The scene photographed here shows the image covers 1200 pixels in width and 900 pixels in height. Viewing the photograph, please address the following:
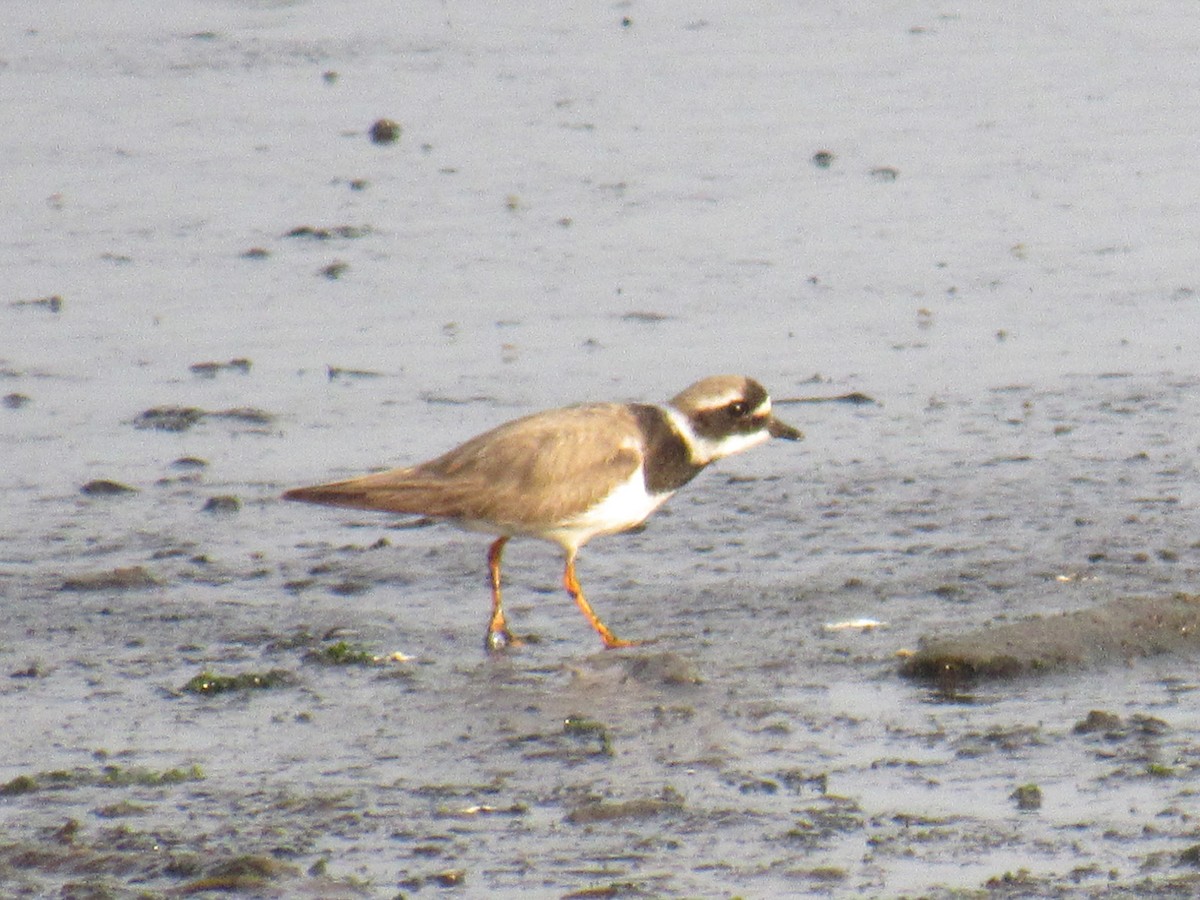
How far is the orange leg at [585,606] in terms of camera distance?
261 inches

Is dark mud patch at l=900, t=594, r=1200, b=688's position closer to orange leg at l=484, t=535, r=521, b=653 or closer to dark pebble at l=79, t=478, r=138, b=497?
orange leg at l=484, t=535, r=521, b=653

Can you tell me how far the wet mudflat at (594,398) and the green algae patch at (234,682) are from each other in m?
0.01

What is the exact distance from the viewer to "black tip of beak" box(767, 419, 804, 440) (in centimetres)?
752

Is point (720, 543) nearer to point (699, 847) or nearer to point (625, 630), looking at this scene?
point (625, 630)

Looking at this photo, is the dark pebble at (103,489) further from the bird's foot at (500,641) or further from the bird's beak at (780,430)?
the bird's beak at (780,430)

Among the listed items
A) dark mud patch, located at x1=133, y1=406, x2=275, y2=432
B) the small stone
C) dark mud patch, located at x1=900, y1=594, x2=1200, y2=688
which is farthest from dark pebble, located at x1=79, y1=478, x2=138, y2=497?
the small stone

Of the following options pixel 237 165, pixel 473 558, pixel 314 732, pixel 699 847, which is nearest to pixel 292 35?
pixel 237 165

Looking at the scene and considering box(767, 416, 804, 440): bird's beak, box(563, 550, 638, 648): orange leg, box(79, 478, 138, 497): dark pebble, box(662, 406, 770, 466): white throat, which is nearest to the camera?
box(563, 550, 638, 648): orange leg

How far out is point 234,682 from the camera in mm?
6258

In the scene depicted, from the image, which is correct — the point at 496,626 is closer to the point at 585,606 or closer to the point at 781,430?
the point at 585,606

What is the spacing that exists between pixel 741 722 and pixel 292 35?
36.8 feet

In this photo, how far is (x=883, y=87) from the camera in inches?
564

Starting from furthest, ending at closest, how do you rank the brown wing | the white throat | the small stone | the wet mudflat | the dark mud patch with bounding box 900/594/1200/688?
1. the small stone
2. the white throat
3. the brown wing
4. the dark mud patch with bounding box 900/594/1200/688
5. the wet mudflat

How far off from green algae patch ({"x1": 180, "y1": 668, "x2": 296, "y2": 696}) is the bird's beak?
192 centimetres
